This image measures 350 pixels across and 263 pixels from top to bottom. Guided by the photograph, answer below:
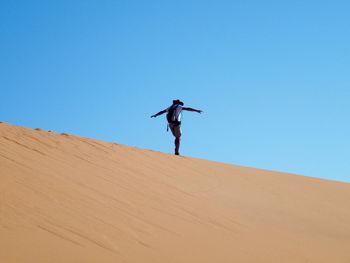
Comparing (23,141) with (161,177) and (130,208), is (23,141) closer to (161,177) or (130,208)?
(161,177)

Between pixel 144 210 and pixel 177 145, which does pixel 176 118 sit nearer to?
pixel 177 145

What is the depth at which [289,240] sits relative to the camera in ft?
20.4

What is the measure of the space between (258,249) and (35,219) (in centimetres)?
243

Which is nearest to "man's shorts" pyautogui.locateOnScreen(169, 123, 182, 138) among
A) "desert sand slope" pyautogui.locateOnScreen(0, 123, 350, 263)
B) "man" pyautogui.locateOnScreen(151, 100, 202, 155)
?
"man" pyautogui.locateOnScreen(151, 100, 202, 155)

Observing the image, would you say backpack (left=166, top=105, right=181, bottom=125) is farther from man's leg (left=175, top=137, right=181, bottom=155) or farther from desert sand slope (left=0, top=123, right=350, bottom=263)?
desert sand slope (left=0, top=123, right=350, bottom=263)

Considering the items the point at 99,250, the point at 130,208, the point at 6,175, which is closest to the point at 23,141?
the point at 6,175

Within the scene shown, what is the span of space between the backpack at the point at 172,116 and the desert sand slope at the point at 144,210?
111cm

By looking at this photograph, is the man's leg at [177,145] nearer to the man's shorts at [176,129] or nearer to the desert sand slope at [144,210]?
the man's shorts at [176,129]

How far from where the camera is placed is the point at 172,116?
1137cm

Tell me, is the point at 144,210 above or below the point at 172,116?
below

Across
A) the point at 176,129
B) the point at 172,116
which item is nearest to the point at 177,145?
the point at 176,129

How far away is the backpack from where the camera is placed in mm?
11336

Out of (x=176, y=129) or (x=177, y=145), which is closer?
(x=176, y=129)

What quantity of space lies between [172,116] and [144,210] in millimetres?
5264
